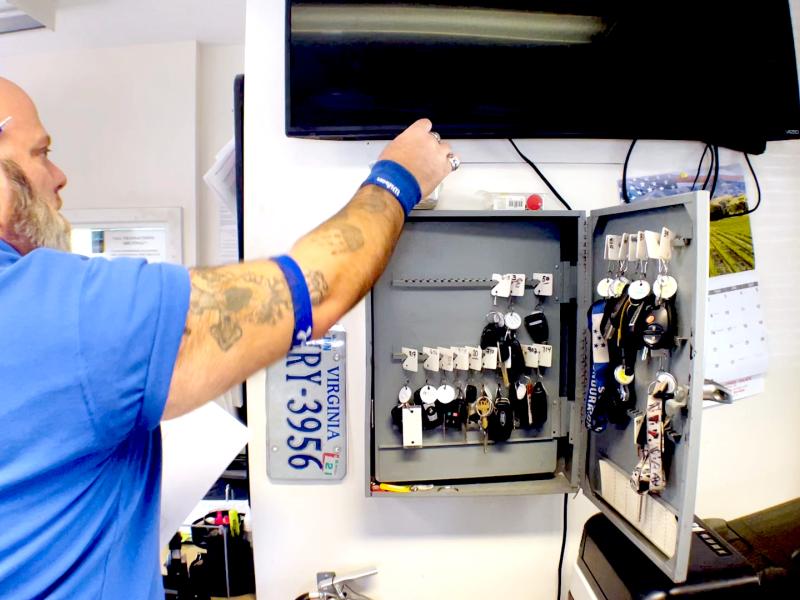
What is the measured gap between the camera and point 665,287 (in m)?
0.76

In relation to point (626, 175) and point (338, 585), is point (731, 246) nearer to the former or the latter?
point (626, 175)

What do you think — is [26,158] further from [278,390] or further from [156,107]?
[156,107]

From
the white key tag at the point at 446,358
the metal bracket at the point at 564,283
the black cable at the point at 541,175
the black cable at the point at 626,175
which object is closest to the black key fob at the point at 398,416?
the white key tag at the point at 446,358

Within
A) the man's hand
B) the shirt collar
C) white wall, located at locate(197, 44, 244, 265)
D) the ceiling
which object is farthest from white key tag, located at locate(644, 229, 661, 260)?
white wall, located at locate(197, 44, 244, 265)

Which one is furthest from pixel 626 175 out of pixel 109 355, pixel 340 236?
pixel 109 355

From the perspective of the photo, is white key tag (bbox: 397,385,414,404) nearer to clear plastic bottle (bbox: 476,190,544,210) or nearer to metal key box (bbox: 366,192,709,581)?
metal key box (bbox: 366,192,709,581)

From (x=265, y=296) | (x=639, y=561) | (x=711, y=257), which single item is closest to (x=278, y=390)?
(x=265, y=296)

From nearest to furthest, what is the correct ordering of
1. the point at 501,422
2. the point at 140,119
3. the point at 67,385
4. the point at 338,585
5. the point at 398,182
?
the point at 67,385 < the point at 398,182 < the point at 501,422 < the point at 338,585 < the point at 140,119

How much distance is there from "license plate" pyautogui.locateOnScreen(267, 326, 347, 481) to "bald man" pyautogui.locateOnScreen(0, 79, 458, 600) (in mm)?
465

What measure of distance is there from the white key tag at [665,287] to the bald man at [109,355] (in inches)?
18.8

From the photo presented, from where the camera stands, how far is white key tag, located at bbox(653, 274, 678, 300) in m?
0.76

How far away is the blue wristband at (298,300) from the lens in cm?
54

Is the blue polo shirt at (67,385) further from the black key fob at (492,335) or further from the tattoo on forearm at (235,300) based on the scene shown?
the black key fob at (492,335)

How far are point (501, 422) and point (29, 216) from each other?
92cm
